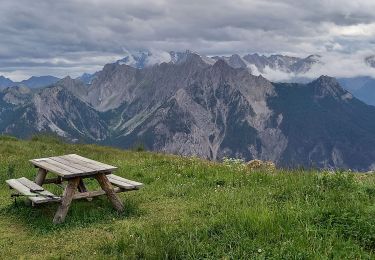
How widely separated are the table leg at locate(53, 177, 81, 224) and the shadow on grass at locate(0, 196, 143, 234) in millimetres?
161

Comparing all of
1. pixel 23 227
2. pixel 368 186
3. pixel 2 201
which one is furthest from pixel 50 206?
pixel 368 186

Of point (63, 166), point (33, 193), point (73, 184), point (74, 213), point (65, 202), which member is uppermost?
point (63, 166)

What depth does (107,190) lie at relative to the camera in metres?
12.4

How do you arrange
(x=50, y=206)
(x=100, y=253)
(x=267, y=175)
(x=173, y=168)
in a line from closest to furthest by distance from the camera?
(x=100, y=253) → (x=50, y=206) → (x=267, y=175) → (x=173, y=168)

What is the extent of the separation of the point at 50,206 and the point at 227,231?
257 inches

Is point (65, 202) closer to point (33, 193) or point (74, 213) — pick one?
point (74, 213)

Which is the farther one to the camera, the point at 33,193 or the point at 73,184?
the point at 33,193

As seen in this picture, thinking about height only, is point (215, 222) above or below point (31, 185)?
above

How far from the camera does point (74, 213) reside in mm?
12234

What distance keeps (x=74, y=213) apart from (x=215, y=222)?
4556 millimetres

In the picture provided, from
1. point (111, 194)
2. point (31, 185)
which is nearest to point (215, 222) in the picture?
point (111, 194)

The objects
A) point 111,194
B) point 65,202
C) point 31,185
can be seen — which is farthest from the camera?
point 31,185

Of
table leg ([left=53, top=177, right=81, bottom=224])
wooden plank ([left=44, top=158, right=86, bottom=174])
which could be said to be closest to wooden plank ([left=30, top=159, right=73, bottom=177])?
wooden plank ([left=44, top=158, right=86, bottom=174])

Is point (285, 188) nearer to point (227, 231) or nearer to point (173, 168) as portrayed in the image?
point (227, 231)
